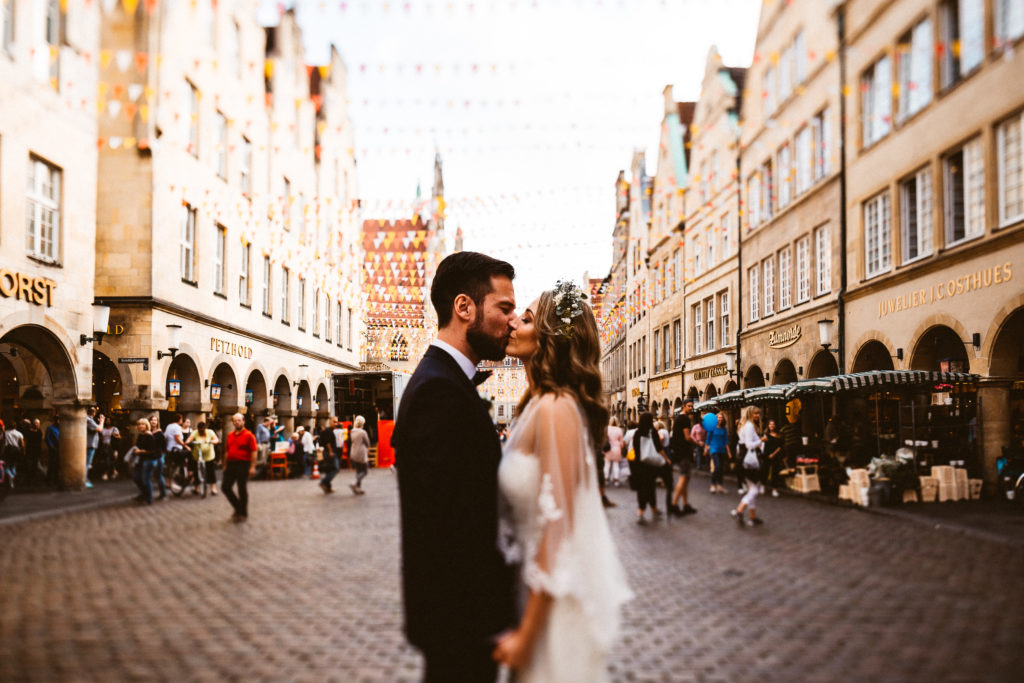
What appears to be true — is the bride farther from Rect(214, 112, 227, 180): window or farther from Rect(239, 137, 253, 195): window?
Rect(239, 137, 253, 195): window

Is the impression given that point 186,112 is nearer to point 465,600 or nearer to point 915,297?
point 915,297

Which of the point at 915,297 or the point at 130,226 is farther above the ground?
the point at 130,226

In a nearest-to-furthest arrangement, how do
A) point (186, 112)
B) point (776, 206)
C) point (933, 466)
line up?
1. point (933, 466)
2. point (186, 112)
3. point (776, 206)

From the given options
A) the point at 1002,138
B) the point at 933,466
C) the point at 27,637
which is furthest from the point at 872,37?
the point at 27,637

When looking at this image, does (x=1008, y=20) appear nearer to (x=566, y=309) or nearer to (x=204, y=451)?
(x=566, y=309)

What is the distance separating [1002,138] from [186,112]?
21256 mm

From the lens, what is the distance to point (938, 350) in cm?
2219

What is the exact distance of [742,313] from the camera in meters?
35.3

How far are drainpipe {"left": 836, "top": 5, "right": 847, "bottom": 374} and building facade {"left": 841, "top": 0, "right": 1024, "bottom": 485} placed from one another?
25cm

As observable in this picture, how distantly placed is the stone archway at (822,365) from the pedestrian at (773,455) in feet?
24.3

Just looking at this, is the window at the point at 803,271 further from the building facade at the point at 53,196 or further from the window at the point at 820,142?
the building facade at the point at 53,196

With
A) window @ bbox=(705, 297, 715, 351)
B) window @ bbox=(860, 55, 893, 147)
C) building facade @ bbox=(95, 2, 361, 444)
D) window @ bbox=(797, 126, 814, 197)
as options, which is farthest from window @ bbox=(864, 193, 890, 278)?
building facade @ bbox=(95, 2, 361, 444)

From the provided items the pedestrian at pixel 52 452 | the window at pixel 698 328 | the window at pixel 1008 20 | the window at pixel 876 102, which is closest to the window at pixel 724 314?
the window at pixel 698 328

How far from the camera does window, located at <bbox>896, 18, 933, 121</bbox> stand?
21.1m
